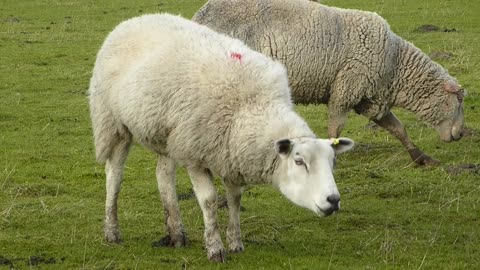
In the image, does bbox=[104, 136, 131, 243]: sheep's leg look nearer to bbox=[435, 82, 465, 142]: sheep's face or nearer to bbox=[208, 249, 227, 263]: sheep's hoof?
bbox=[208, 249, 227, 263]: sheep's hoof

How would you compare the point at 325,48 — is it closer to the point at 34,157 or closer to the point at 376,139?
the point at 376,139

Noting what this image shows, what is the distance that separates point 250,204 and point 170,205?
1848 millimetres

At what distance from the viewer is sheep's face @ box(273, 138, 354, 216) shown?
22.7 feet

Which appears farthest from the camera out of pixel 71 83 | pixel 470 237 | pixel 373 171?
pixel 71 83

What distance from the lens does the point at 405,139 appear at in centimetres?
1250

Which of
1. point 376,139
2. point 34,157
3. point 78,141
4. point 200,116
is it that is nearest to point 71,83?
point 78,141

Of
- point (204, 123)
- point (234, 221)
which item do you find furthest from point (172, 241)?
point (204, 123)

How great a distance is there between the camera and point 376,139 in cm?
1386

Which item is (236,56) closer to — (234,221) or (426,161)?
→ (234,221)

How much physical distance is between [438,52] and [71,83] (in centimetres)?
758

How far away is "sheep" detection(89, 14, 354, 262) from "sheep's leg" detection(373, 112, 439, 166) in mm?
4694

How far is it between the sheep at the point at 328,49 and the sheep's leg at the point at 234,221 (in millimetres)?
4383

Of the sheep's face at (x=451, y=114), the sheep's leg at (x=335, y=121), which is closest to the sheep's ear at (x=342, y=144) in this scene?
the sheep's leg at (x=335, y=121)

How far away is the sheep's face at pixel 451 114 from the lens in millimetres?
12555
